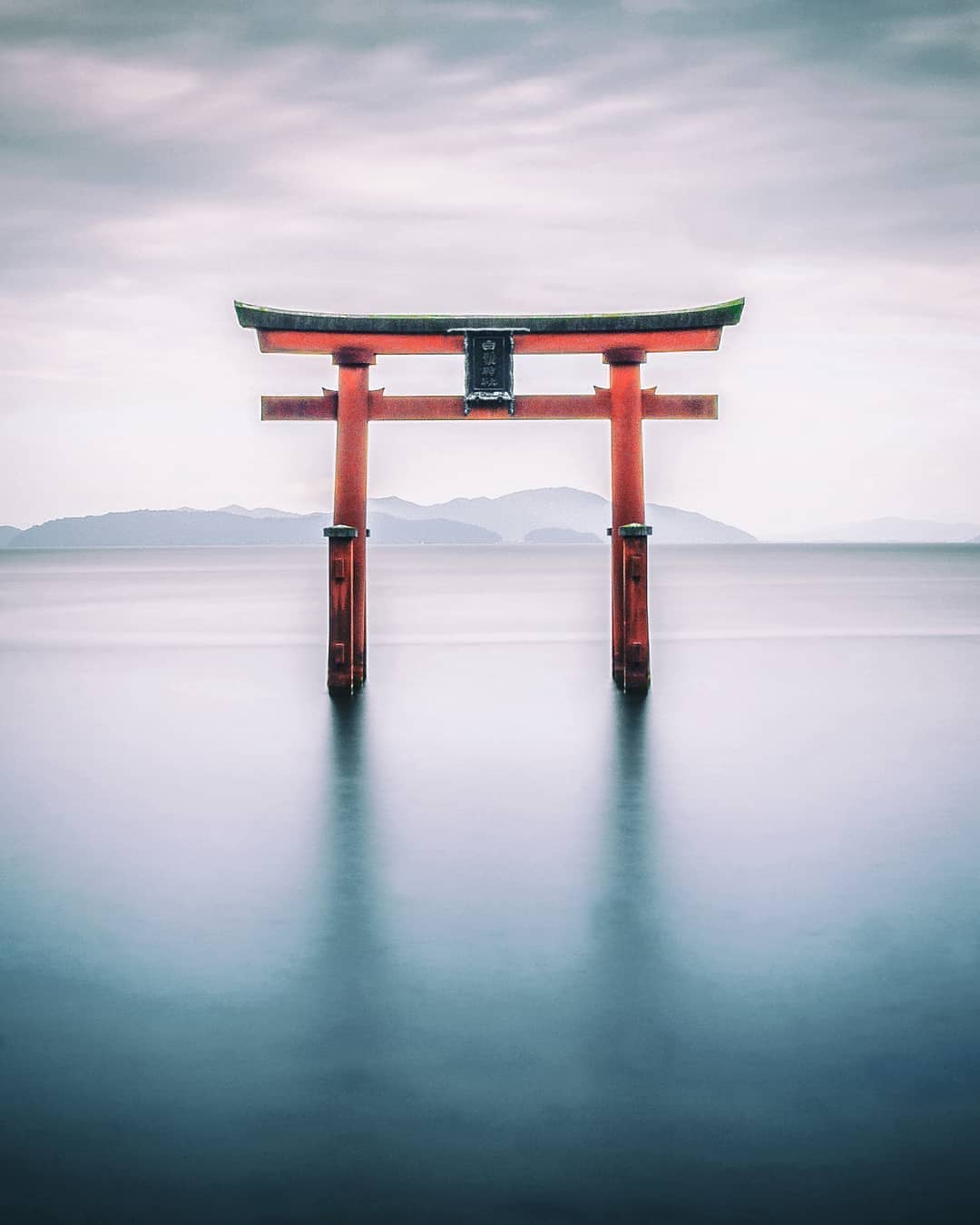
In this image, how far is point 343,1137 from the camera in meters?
3.10

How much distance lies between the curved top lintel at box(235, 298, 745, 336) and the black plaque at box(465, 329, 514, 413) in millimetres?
96

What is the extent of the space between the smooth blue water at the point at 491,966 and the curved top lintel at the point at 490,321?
3680 millimetres

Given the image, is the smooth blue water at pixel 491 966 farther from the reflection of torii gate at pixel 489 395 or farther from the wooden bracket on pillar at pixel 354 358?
the wooden bracket on pillar at pixel 354 358

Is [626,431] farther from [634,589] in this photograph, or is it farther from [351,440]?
[351,440]

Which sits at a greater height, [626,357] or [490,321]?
[490,321]

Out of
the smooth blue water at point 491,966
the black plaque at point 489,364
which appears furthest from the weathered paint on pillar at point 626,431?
the smooth blue water at point 491,966

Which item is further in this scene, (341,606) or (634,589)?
(341,606)

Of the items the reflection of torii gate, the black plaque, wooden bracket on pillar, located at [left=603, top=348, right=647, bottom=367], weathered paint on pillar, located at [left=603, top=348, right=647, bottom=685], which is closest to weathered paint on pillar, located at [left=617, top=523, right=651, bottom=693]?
the reflection of torii gate

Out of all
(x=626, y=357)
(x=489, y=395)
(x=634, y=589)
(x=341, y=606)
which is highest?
(x=626, y=357)

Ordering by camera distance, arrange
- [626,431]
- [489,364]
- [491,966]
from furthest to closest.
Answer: [626,431] < [489,364] < [491,966]

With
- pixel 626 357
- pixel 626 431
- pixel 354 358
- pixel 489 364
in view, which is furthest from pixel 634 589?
pixel 354 358

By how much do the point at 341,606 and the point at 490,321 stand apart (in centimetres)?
299

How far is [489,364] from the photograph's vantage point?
1056cm

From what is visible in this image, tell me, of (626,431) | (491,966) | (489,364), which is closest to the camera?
(491,966)
